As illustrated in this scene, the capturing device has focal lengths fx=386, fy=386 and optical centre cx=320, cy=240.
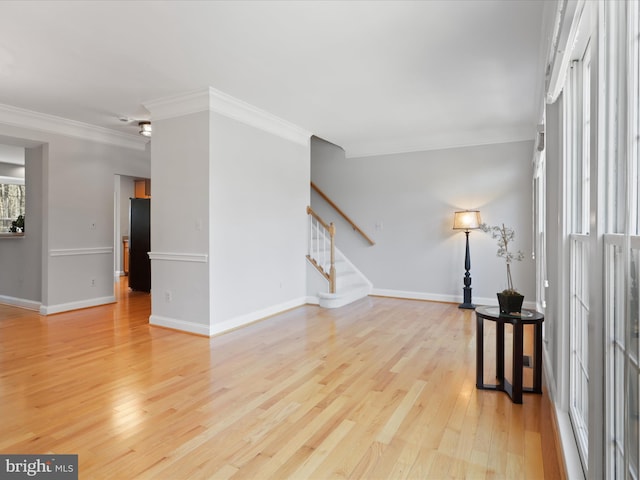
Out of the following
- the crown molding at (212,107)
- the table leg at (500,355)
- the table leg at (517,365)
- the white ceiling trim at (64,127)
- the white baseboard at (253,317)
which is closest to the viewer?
the table leg at (517,365)

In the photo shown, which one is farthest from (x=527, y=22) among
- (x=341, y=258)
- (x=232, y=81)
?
(x=341, y=258)

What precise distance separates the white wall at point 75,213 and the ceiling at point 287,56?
567mm

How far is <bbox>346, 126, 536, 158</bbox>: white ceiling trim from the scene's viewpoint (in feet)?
18.4

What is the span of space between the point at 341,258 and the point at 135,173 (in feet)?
12.1

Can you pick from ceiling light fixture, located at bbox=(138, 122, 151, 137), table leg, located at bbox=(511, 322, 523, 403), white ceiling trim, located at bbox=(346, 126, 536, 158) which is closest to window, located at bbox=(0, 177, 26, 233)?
ceiling light fixture, located at bbox=(138, 122, 151, 137)

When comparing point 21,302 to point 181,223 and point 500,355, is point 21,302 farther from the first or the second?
point 500,355

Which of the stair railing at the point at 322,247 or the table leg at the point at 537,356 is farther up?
the stair railing at the point at 322,247

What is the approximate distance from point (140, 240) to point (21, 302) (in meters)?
2.07

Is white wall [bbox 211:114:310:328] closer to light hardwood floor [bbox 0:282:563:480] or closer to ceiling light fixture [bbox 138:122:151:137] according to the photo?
light hardwood floor [bbox 0:282:563:480]

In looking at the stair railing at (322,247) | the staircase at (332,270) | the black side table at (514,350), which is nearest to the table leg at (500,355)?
the black side table at (514,350)

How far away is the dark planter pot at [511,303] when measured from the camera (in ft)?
8.84

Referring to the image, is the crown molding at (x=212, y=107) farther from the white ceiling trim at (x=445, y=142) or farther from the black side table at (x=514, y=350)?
the black side table at (x=514, y=350)

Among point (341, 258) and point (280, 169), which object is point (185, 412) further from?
point (341, 258)

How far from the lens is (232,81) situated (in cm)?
379
